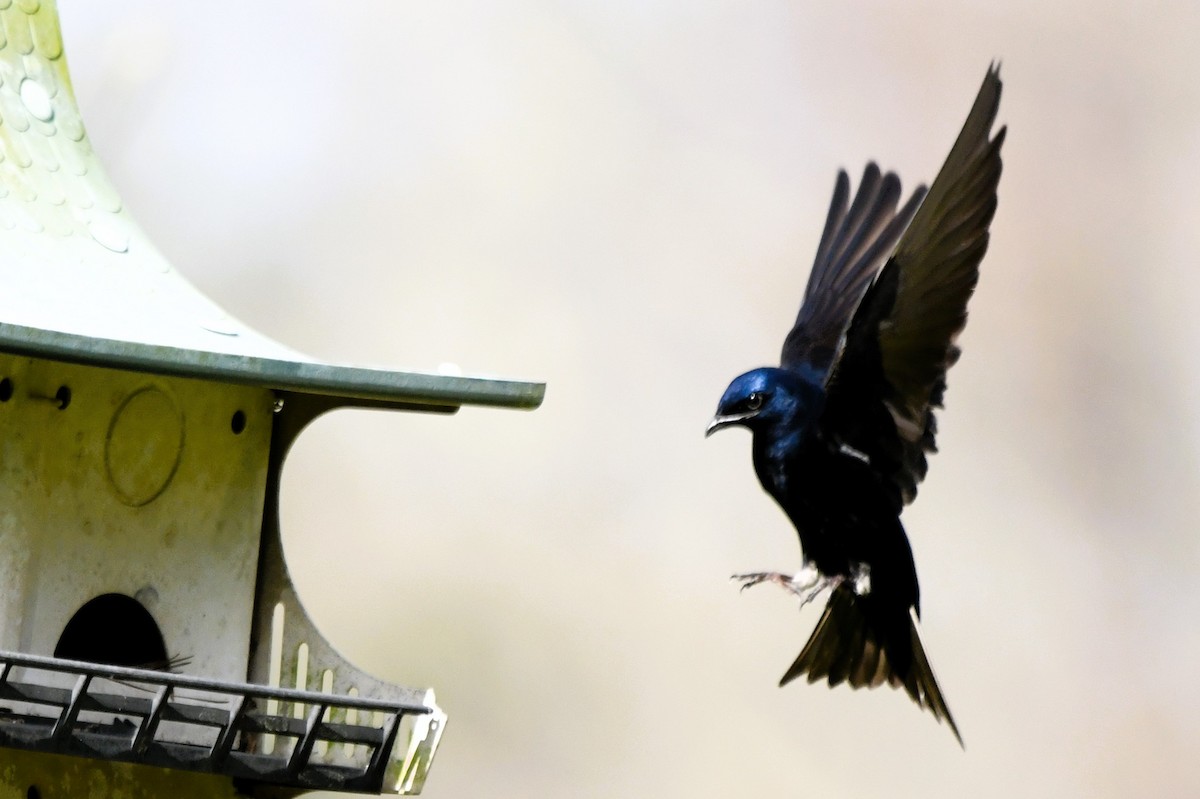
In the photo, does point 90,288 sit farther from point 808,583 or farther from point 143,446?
point 808,583

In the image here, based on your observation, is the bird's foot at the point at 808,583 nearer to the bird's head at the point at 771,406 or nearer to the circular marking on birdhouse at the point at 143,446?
the bird's head at the point at 771,406

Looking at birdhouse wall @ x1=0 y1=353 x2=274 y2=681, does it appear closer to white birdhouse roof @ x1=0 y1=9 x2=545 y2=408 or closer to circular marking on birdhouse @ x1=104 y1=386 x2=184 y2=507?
circular marking on birdhouse @ x1=104 y1=386 x2=184 y2=507

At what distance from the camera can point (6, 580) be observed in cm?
342

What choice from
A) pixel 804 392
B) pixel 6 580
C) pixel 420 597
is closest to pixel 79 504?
pixel 6 580

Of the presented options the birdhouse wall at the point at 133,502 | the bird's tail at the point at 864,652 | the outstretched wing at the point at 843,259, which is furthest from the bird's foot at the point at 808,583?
the birdhouse wall at the point at 133,502

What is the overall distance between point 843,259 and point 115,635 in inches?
63.8

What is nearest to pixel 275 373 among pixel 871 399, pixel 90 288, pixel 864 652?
pixel 90 288

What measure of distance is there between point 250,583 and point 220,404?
33 cm

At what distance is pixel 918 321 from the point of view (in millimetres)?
3471

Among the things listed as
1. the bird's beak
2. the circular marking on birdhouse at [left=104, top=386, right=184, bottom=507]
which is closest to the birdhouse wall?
the circular marking on birdhouse at [left=104, top=386, right=184, bottom=507]

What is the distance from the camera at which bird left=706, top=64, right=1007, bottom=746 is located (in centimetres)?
337

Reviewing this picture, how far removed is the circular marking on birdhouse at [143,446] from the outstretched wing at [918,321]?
1.14m

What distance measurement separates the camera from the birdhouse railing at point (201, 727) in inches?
120

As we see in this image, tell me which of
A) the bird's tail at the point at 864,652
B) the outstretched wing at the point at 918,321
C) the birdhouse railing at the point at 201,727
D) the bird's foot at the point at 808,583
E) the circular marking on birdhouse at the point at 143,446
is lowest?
the birdhouse railing at the point at 201,727
